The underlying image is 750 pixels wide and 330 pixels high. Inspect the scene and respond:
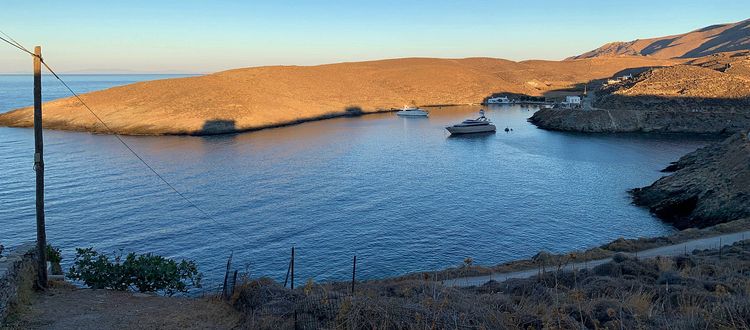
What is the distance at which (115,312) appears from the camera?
14.2 metres

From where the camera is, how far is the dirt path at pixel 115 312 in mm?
13250

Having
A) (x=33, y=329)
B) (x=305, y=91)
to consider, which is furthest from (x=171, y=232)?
(x=305, y=91)

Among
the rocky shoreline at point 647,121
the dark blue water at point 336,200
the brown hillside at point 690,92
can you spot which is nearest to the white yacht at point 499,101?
A: the brown hillside at point 690,92

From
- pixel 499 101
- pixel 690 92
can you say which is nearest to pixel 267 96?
pixel 499 101

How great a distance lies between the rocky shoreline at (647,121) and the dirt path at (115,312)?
8254 centimetres

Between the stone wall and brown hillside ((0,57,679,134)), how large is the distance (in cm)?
6907

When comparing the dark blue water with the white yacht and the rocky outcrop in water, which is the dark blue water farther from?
the white yacht

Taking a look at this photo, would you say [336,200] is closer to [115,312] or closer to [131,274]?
[131,274]

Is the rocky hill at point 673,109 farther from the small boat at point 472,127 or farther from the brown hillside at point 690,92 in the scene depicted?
the small boat at point 472,127

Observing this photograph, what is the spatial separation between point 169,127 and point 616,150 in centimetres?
6452

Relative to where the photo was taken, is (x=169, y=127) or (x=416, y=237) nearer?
(x=416, y=237)

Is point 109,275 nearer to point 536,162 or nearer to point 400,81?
point 536,162

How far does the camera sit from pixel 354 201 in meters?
38.6

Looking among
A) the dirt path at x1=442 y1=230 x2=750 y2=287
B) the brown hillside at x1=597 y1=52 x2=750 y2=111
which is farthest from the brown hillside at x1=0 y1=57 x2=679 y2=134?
the dirt path at x1=442 y1=230 x2=750 y2=287
